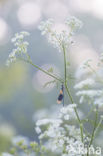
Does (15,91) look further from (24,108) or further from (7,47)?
(7,47)

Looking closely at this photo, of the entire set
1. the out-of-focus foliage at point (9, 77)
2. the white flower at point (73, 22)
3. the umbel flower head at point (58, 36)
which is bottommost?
the umbel flower head at point (58, 36)

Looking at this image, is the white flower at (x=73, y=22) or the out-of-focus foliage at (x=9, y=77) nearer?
the white flower at (x=73, y=22)

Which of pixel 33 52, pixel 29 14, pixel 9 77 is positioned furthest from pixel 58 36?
pixel 29 14

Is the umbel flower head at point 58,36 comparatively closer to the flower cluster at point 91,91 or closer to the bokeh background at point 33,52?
the flower cluster at point 91,91

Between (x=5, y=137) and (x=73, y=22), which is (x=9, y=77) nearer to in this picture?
(x=5, y=137)

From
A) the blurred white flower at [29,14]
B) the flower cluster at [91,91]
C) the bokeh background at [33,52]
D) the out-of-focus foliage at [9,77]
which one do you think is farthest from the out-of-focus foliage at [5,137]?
the blurred white flower at [29,14]

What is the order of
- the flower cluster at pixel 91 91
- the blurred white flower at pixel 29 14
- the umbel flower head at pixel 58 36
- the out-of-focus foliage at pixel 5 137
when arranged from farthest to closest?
the blurred white flower at pixel 29 14 → the out-of-focus foliage at pixel 5 137 → the umbel flower head at pixel 58 36 → the flower cluster at pixel 91 91

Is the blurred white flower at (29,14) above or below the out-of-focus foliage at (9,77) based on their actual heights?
above

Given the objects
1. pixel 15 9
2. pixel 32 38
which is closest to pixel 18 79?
pixel 32 38
